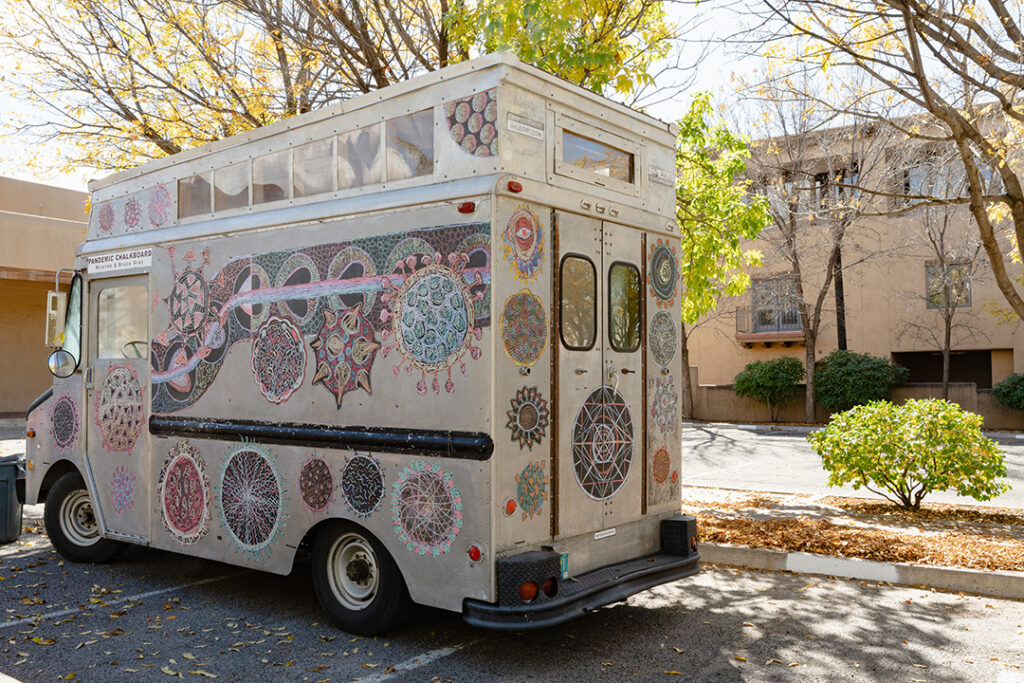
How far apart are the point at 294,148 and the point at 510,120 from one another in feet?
6.17

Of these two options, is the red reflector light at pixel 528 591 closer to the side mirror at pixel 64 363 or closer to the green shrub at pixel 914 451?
the side mirror at pixel 64 363

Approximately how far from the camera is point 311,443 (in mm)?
5762

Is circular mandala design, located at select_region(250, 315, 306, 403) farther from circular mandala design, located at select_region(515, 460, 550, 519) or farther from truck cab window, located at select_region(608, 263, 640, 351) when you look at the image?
truck cab window, located at select_region(608, 263, 640, 351)

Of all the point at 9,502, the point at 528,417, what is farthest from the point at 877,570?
the point at 9,502

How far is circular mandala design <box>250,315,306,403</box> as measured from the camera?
592 cm

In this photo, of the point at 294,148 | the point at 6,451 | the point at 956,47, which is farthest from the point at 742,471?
the point at 6,451


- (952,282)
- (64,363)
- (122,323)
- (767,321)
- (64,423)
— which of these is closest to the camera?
(122,323)

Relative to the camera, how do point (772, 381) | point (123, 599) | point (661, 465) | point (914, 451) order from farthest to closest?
1. point (772, 381)
2. point (914, 451)
3. point (123, 599)
4. point (661, 465)

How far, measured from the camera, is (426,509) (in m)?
5.09

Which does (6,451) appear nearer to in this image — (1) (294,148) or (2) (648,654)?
(1) (294,148)

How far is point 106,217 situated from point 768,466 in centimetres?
1160

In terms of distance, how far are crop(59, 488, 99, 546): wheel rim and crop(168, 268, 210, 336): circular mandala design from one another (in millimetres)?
2136

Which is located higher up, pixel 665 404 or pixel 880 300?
pixel 880 300

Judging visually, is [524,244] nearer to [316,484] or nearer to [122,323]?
[316,484]
